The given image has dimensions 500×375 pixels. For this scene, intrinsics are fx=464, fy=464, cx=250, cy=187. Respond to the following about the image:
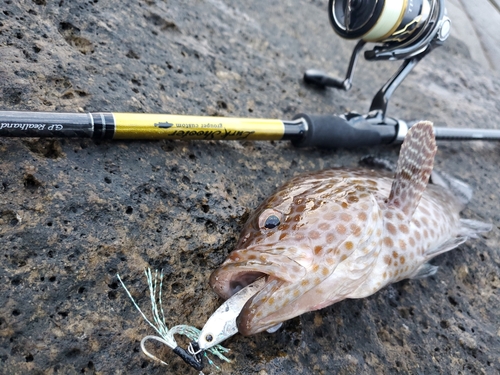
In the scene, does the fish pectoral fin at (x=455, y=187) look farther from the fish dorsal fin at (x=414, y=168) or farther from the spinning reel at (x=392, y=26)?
the fish dorsal fin at (x=414, y=168)

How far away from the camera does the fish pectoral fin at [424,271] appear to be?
2695 millimetres

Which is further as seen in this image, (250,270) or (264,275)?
(264,275)

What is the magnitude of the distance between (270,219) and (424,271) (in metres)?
1.07

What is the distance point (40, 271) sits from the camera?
1.98 meters

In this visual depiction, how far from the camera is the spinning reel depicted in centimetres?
279

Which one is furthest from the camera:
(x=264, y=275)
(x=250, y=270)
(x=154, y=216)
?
(x=154, y=216)

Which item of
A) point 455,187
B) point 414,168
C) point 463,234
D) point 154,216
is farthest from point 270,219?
point 455,187

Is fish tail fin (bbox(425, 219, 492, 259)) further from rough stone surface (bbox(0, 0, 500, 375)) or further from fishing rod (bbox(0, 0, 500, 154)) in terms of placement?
fishing rod (bbox(0, 0, 500, 154))

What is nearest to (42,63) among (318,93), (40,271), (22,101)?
(22,101)

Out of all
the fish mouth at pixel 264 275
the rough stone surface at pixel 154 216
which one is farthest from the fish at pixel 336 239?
the rough stone surface at pixel 154 216

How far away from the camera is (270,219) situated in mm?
2281

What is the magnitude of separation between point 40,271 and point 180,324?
651mm

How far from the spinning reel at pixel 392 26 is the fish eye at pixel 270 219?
134cm

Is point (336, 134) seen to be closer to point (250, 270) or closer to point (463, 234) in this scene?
point (463, 234)
